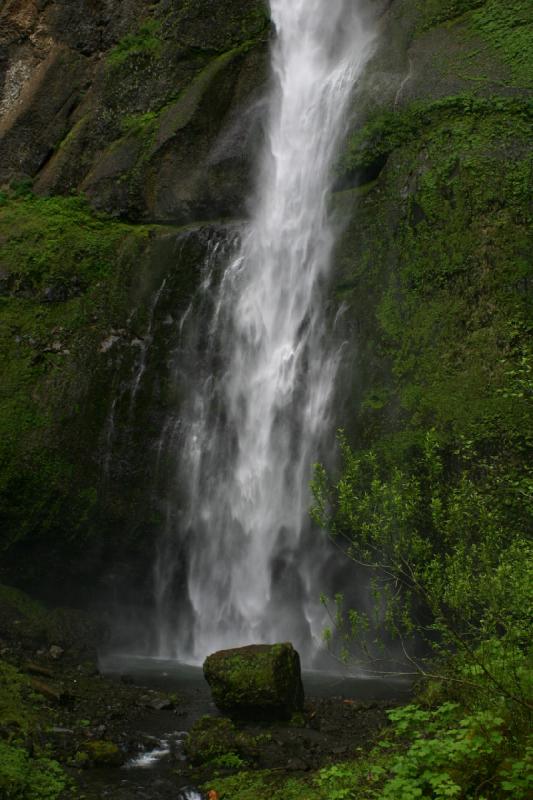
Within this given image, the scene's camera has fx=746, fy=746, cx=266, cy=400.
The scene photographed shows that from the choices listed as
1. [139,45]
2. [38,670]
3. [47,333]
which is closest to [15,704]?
[38,670]

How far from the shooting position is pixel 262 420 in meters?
14.6

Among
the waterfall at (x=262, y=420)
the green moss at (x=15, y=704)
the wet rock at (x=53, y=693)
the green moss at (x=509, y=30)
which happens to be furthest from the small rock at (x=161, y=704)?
the green moss at (x=509, y=30)

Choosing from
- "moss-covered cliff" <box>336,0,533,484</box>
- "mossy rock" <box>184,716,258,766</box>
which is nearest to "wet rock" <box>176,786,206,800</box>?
"mossy rock" <box>184,716,258,766</box>

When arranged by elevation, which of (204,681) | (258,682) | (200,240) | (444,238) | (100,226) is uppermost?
(100,226)

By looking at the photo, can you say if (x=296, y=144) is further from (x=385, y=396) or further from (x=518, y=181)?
(x=385, y=396)

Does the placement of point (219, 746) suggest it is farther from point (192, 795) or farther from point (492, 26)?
point (492, 26)

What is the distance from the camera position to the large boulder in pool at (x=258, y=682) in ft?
30.0

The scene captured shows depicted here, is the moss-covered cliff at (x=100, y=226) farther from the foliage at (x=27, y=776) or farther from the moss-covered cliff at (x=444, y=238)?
the foliage at (x=27, y=776)

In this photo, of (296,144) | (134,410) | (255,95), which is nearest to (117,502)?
(134,410)

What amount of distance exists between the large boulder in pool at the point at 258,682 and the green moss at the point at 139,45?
1700cm

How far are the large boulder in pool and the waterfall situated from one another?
12.0ft

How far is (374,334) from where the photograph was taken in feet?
44.6

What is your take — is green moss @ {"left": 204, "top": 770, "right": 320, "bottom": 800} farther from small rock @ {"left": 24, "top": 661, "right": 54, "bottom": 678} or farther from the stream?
small rock @ {"left": 24, "top": 661, "right": 54, "bottom": 678}

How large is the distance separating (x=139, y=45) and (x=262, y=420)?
12599 mm
